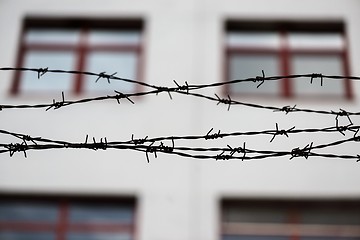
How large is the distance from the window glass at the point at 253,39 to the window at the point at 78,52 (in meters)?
1.46

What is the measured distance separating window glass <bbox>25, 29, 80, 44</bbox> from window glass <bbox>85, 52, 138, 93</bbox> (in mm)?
447

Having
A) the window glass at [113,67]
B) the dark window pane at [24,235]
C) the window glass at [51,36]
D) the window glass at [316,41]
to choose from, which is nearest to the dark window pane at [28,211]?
the dark window pane at [24,235]

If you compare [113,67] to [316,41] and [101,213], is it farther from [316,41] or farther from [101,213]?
[316,41]

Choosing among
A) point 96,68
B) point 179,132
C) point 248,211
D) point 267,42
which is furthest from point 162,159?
point 267,42

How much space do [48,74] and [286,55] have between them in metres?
3.66

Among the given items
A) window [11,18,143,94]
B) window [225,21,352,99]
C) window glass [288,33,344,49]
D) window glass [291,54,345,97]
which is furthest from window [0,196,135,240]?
window glass [288,33,344,49]

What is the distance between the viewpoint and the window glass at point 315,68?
9.82m

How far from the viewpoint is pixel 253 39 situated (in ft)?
34.0

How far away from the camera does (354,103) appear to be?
938 centimetres

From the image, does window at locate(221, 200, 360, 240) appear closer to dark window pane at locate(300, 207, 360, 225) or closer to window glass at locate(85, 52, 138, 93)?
dark window pane at locate(300, 207, 360, 225)

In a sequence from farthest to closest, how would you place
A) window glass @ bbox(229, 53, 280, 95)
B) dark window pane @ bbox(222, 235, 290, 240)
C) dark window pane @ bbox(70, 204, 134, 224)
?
window glass @ bbox(229, 53, 280, 95) → dark window pane @ bbox(70, 204, 134, 224) → dark window pane @ bbox(222, 235, 290, 240)

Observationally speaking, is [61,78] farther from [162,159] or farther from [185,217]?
[185,217]

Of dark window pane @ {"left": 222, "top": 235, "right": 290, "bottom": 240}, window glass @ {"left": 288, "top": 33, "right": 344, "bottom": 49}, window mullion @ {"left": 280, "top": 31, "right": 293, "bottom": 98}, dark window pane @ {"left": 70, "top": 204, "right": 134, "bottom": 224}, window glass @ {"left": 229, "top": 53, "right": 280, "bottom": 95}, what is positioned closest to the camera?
dark window pane @ {"left": 222, "top": 235, "right": 290, "bottom": 240}

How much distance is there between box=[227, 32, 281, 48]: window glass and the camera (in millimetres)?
10289
